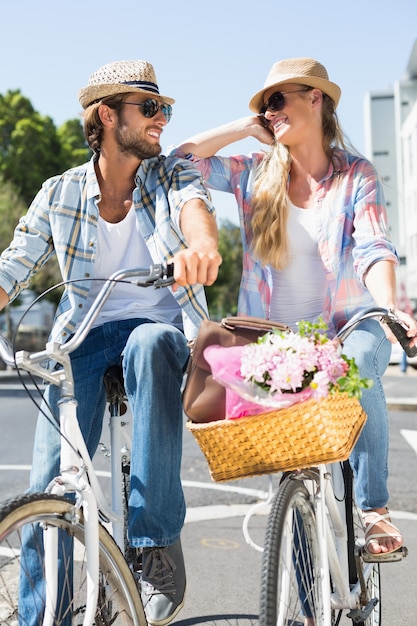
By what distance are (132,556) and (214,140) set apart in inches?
72.2

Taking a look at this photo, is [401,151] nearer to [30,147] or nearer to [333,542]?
[30,147]

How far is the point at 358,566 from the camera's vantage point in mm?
3365

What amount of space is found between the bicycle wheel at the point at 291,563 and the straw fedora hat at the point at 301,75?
5.84 feet

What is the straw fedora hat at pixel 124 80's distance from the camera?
10.4 ft

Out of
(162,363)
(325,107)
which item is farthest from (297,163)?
(162,363)

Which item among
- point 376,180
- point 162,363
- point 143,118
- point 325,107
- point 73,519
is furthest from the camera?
point 325,107

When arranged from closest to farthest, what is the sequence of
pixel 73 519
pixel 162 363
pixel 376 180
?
pixel 73 519 < pixel 162 363 < pixel 376 180

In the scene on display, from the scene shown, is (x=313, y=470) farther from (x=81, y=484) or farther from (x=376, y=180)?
(x=376, y=180)

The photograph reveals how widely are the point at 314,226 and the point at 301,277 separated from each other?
207mm

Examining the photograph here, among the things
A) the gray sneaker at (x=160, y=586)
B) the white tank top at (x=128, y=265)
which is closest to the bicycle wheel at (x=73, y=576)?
the gray sneaker at (x=160, y=586)

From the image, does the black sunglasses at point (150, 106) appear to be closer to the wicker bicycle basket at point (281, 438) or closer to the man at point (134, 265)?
the man at point (134, 265)

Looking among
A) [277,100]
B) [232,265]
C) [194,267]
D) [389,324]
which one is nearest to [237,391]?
[194,267]

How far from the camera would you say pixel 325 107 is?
390cm

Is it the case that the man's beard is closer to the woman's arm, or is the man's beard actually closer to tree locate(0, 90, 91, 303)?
the woman's arm
